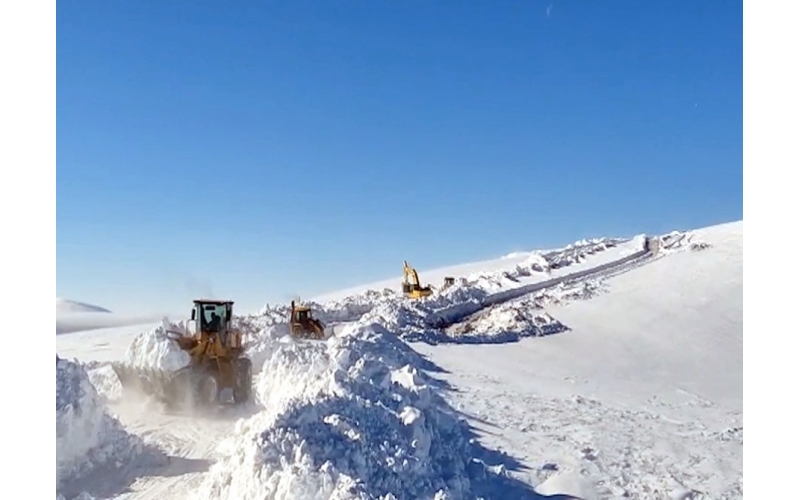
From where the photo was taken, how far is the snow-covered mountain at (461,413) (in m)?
3.33

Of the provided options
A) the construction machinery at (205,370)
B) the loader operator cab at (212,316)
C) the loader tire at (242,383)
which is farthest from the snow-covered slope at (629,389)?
the loader operator cab at (212,316)

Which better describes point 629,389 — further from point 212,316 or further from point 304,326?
point 304,326

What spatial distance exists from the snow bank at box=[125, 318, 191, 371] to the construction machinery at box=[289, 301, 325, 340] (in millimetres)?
4493

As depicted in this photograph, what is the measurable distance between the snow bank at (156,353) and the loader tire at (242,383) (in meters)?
0.47

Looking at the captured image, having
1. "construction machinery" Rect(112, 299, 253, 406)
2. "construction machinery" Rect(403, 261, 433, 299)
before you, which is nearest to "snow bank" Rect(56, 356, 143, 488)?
"construction machinery" Rect(112, 299, 253, 406)

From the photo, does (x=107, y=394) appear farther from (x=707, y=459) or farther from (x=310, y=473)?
(x=707, y=459)

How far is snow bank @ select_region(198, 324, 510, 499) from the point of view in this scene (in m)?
2.99

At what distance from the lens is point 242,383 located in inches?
240

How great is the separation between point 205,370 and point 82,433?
68.5 inches

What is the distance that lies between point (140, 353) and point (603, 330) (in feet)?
23.9

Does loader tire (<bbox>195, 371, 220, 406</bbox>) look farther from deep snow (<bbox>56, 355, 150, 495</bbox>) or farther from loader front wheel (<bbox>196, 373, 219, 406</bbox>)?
deep snow (<bbox>56, 355, 150, 495</bbox>)

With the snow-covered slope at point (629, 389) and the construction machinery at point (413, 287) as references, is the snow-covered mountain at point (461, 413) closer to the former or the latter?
the snow-covered slope at point (629, 389)

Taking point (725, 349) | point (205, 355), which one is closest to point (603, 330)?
point (725, 349)
